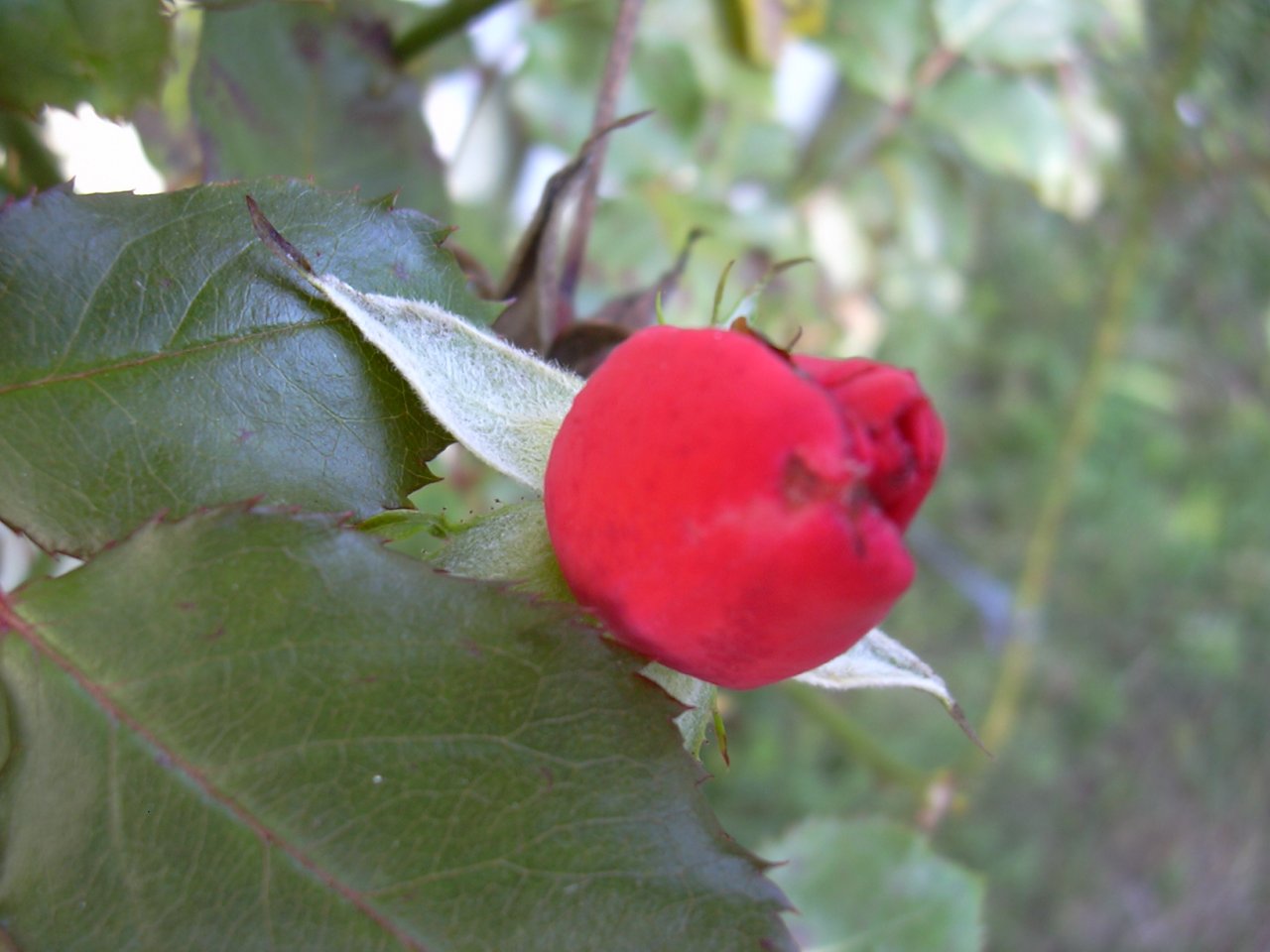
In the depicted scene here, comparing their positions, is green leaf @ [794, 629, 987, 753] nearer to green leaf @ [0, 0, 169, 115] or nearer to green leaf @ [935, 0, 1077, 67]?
green leaf @ [0, 0, 169, 115]

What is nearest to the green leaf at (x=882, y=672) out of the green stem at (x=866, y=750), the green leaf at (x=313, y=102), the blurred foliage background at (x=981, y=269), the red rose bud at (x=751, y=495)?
the red rose bud at (x=751, y=495)

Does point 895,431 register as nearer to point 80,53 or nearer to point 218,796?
point 218,796

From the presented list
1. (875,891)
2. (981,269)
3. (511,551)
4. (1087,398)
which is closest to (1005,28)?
(1087,398)

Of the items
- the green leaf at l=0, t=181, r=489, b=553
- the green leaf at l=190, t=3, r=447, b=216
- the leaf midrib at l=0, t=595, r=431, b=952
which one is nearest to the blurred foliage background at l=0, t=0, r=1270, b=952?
the green leaf at l=190, t=3, r=447, b=216

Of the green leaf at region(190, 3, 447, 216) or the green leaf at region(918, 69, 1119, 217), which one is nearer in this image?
the green leaf at region(190, 3, 447, 216)

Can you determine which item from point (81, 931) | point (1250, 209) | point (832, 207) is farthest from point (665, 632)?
point (1250, 209)

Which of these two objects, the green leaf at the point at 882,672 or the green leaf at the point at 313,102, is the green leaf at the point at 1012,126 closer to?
the green leaf at the point at 313,102
